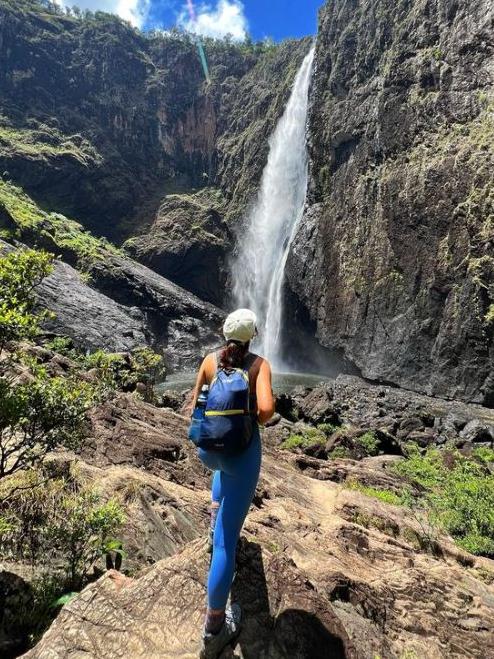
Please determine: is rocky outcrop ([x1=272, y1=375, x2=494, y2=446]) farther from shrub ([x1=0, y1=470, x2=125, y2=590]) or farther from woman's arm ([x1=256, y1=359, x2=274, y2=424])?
woman's arm ([x1=256, y1=359, x2=274, y2=424])

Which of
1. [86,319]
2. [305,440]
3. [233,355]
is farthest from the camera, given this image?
[86,319]

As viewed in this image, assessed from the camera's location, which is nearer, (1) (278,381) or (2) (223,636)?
(2) (223,636)

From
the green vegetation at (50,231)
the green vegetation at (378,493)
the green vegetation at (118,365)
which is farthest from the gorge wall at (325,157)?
the green vegetation at (378,493)

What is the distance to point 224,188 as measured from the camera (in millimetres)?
73125

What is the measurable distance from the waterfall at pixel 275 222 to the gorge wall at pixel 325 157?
297cm

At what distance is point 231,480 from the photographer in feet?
11.4

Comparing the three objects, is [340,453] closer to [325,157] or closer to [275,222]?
[325,157]

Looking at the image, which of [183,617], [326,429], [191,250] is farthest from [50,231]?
[183,617]

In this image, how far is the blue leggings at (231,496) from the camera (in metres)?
3.29

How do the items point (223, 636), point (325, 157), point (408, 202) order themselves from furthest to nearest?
point (325, 157)
point (408, 202)
point (223, 636)

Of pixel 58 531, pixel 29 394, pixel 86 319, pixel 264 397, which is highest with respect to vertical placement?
pixel 86 319

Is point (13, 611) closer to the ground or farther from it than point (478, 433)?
closer to the ground

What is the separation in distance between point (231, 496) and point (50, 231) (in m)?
53.1

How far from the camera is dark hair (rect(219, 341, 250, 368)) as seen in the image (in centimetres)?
361
